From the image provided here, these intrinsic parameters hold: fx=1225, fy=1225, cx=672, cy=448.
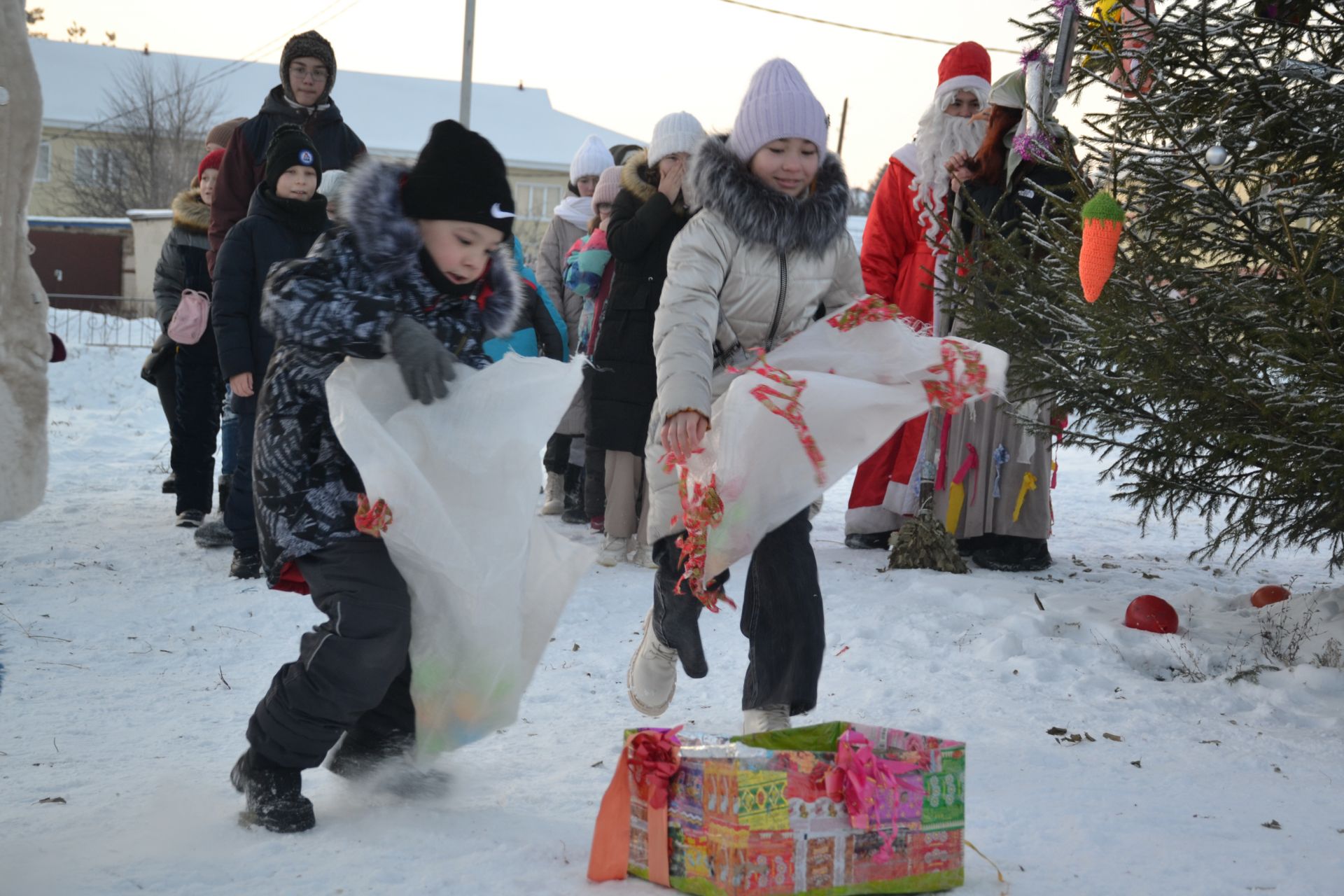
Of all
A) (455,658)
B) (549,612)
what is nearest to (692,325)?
(549,612)

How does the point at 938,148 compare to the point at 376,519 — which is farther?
the point at 938,148

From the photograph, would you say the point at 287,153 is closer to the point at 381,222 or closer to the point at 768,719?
the point at 381,222

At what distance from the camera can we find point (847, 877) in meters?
2.62

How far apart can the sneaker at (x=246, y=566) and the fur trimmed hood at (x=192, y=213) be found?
2177 mm

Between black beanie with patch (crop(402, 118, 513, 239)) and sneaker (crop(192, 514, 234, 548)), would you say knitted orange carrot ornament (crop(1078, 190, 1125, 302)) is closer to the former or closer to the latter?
black beanie with patch (crop(402, 118, 513, 239))

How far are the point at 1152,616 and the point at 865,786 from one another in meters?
3.06

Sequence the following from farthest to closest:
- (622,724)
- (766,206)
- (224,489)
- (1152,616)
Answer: (224,489) → (1152,616) → (622,724) → (766,206)

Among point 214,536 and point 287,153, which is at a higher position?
point 287,153

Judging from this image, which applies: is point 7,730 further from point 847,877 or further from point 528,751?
point 847,877

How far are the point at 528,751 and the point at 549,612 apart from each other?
0.67 metres

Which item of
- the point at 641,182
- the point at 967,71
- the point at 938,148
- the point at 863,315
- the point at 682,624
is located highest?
the point at 967,71

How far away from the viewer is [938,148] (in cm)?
659

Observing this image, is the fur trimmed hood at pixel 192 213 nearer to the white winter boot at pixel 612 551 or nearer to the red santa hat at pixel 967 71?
the white winter boot at pixel 612 551

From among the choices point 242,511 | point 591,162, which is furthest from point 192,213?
point 591,162
